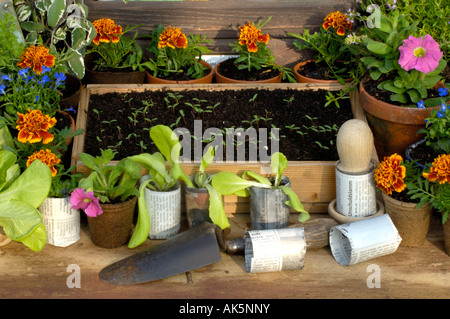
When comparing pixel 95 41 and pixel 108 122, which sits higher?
pixel 95 41

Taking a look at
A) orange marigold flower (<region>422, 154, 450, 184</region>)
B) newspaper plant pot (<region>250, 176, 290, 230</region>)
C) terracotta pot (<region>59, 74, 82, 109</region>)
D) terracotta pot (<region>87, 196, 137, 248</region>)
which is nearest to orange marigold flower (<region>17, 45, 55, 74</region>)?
terracotta pot (<region>59, 74, 82, 109</region>)

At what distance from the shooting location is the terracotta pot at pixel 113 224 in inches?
87.0

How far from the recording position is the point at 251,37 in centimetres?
301

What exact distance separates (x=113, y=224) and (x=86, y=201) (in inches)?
6.6

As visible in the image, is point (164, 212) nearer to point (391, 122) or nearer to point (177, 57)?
point (391, 122)

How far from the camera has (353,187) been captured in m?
2.31

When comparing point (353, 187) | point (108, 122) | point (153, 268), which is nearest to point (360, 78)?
point (353, 187)

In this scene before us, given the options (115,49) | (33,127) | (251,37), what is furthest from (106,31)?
(33,127)

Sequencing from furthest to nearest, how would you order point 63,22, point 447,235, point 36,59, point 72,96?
point 63,22, point 72,96, point 36,59, point 447,235

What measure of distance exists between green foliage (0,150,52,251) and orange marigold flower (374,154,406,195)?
115 cm

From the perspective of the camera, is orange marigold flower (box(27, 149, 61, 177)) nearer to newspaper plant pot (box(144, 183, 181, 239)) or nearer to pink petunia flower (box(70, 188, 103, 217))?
pink petunia flower (box(70, 188, 103, 217))

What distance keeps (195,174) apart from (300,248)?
50cm

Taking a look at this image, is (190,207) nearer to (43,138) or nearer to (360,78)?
(43,138)

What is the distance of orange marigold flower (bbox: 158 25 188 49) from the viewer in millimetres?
2984
